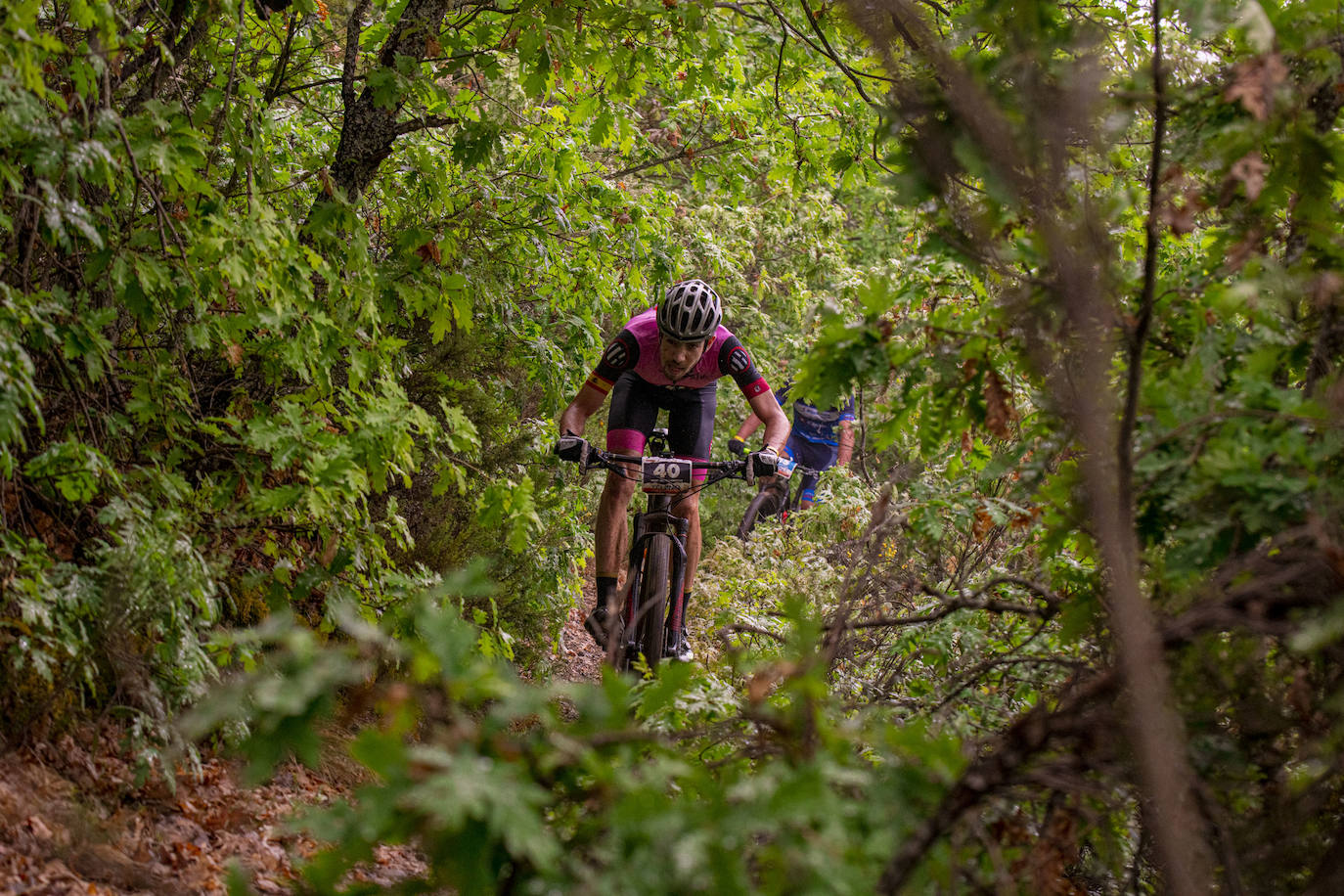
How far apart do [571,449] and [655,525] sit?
2.25 feet

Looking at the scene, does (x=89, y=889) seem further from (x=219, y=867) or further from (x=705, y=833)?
(x=705, y=833)

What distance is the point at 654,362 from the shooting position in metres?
6.25

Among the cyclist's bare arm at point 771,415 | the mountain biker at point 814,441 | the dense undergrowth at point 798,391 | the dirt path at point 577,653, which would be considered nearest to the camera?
the dense undergrowth at point 798,391

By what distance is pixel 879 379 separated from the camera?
2.67 m

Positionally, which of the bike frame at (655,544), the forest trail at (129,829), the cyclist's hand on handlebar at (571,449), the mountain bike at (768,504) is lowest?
the forest trail at (129,829)

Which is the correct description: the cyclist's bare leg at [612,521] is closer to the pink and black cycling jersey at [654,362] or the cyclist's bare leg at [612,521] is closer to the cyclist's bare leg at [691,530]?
the cyclist's bare leg at [691,530]

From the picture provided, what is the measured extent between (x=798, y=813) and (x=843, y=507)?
6645 millimetres

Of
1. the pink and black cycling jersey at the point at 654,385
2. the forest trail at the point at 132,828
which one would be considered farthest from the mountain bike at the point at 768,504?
the forest trail at the point at 132,828

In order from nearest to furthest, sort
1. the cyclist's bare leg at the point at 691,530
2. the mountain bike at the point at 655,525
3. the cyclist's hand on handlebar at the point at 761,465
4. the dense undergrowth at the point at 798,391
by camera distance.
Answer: the dense undergrowth at the point at 798,391 → the mountain bike at the point at 655,525 → the cyclist's hand on handlebar at the point at 761,465 → the cyclist's bare leg at the point at 691,530

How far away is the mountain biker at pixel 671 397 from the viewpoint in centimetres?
582

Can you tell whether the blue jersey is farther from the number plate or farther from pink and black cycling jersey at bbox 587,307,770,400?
the number plate

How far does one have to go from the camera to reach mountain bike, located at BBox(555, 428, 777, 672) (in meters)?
5.66

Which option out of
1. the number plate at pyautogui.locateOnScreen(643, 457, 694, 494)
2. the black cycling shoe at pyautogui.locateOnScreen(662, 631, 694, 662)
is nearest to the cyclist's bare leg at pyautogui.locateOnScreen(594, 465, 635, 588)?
the number plate at pyautogui.locateOnScreen(643, 457, 694, 494)

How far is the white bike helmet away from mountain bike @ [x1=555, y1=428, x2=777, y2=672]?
717mm
